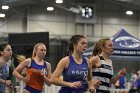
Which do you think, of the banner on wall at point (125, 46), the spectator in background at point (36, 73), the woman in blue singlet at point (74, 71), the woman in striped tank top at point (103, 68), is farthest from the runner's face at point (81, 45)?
the banner on wall at point (125, 46)

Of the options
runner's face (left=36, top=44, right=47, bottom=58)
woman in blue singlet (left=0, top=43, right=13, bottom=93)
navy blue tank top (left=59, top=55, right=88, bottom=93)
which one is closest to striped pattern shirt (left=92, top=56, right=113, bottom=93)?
navy blue tank top (left=59, top=55, right=88, bottom=93)

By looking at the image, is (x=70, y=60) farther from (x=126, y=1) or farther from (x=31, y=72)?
(x=126, y=1)

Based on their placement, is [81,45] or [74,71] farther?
[81,45]

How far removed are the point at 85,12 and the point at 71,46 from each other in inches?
921

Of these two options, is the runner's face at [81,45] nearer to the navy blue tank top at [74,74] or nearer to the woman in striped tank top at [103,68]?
the navy blue tank top at [74,74]

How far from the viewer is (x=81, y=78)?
4980 mm

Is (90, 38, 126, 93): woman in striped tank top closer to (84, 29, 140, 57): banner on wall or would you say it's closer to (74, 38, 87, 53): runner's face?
(74, 38, 87, 53): runner's face

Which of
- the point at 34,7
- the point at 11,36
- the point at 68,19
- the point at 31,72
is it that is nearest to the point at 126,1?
the point at 68,19

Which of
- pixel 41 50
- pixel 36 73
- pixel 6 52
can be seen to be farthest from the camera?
pixel 6 52

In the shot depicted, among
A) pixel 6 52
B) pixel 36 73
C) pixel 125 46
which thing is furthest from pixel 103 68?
pixel 125 46

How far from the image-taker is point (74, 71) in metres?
4.95

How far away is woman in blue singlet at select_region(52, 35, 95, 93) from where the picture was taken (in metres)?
4.93

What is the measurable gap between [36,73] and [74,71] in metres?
1.63

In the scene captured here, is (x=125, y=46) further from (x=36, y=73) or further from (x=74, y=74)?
(x=74, y=74)
